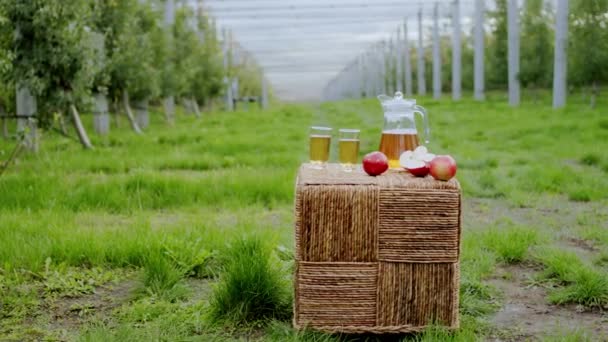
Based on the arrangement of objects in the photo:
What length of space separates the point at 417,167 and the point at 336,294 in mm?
536

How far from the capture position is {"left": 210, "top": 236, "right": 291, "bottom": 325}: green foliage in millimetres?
2637

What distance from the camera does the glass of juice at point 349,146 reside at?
263 cm

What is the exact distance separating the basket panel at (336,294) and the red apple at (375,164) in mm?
335

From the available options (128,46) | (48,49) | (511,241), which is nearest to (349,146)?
(511,241)

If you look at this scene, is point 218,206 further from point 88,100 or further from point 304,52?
point 304,52

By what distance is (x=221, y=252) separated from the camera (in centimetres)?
347

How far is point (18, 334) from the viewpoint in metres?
2.52

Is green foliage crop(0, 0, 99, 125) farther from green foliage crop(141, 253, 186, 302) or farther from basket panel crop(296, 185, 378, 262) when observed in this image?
A: basket panel crop(296, 185, 378, 262)

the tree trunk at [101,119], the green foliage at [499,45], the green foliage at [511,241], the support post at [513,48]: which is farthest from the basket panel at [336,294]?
the green foliage at [499,45]

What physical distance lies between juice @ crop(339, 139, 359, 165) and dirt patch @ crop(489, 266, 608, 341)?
0.83 meters

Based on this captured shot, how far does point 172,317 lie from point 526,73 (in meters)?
18.6

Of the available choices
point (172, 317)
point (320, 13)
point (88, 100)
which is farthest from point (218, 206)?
point (320, 13)

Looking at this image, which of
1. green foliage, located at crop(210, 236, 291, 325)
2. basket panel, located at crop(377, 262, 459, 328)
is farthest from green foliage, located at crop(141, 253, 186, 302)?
basket panel, located at crop(377, 262, 459, 328)

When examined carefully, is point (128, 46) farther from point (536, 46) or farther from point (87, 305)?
point (536, 46)
